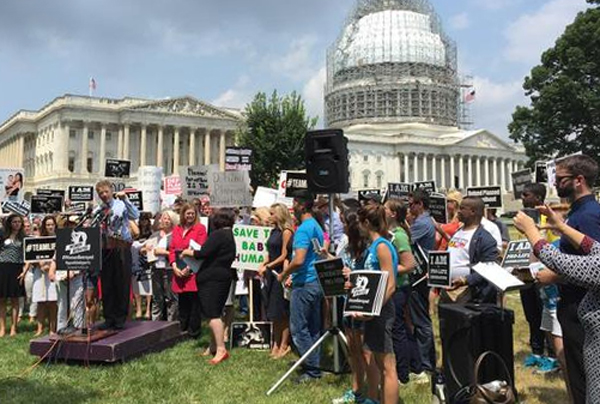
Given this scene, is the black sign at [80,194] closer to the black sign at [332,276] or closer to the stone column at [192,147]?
the black sign at [332,276]

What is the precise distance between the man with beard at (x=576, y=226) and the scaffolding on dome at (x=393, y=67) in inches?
3757

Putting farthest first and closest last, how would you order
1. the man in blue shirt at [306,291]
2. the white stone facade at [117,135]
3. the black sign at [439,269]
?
the white stone facade at [117,135] → the man in blue shirt at [306,291] → the black sign at [439,269]

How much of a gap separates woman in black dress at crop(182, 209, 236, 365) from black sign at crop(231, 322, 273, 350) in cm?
80

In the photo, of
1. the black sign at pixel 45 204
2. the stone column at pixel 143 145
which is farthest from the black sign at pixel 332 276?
the stone column at pixel 143 145

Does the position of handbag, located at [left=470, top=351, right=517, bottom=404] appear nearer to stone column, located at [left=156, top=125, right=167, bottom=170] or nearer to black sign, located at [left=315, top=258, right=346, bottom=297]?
black sign, located at [left=315, top=258, right=346, bottom=297]

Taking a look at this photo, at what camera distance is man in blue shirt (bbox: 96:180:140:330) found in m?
8.13

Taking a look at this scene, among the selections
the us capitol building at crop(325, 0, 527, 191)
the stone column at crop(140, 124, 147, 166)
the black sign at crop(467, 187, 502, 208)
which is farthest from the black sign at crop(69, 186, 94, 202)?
the us capitol building at crop(325, 0, 527, 191)

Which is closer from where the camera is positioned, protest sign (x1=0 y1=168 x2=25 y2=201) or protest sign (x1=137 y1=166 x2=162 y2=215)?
protest sign (x1=0 y1=168 x2=25 y2=201)

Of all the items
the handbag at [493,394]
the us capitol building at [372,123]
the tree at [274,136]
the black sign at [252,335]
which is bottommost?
the black sign at [252,335]

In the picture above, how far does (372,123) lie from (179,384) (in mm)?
96375

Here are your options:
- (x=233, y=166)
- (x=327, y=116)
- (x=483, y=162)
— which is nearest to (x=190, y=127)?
(x=327, y=116)

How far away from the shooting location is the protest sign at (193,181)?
1398 cm

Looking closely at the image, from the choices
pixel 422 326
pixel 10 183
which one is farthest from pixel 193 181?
pixel 422 326

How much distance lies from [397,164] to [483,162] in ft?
64.3
